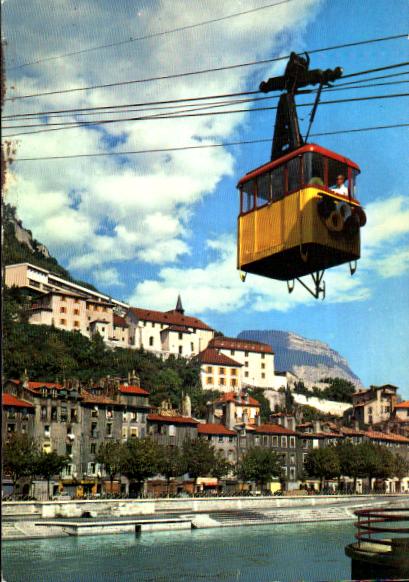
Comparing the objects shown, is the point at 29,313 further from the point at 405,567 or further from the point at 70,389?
the point at 405,567

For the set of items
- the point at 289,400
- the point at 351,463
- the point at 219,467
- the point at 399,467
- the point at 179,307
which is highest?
the point at 179,307

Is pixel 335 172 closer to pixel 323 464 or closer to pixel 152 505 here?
pixel 152 505

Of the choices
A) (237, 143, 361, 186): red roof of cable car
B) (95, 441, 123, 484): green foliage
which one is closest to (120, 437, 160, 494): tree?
(95, 441, 123, 484): green foliage

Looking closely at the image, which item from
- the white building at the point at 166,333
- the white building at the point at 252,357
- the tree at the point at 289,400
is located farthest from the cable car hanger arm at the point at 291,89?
the white building at the point at 252,357

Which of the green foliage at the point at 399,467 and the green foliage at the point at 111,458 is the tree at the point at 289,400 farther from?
the green foliage at the point at 111,458

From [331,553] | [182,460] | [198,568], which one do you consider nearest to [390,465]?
[182,460]

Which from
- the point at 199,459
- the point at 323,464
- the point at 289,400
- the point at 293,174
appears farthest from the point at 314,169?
the point at 289,400
